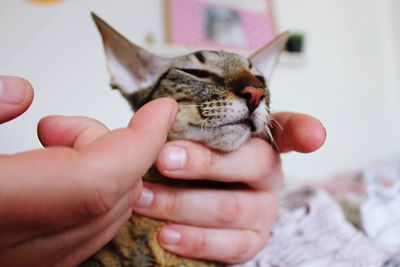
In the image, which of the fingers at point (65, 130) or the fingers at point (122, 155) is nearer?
the fingers at point (122, 155)

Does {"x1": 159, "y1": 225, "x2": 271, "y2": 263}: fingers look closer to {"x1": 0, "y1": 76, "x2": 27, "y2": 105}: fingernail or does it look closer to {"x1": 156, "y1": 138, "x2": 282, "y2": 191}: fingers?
{"x1": 156, "y1": 138, "x2": 282, "y2": 191}: fingers

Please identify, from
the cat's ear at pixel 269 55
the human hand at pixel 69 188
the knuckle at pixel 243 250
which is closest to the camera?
the human hand at pixel 69 188

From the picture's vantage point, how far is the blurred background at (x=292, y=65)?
781mm

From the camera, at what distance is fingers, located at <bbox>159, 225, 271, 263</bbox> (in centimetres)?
64

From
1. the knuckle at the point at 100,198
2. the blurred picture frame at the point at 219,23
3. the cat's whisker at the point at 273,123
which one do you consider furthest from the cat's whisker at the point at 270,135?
the blurred picture frame at the point at 219,23

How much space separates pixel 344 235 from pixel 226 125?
40cm

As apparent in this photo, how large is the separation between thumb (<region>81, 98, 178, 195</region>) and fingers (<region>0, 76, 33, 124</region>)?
12 centimetres

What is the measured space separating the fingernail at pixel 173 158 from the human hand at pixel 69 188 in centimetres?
16

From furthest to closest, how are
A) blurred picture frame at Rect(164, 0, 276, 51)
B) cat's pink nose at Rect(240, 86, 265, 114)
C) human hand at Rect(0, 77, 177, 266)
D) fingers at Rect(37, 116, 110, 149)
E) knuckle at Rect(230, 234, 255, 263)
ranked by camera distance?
1. blurred picture frame at Rect(164, 0, 276, 51)
2. knuckle at Rect(230, 234, 255, 263)
3. cat's pink nose at Rect(240, 86, 265, 114)
4. fingers at Rect(37, 116, 110, 149)
5. human hand at Rect(0, 77, 177, 266)

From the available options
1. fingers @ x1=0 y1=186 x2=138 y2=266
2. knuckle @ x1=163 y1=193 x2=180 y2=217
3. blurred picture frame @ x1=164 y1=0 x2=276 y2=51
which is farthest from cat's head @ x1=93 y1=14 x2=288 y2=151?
blurred picture frame @ x1=164 y1=0 x2=276 y2=51

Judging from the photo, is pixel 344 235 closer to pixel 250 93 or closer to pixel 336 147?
pixel 250 93

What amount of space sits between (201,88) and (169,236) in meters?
0.26

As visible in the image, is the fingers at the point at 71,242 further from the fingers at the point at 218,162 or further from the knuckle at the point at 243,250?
the knuckle at the point at 243,250

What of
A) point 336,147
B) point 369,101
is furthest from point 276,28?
point 369,101
